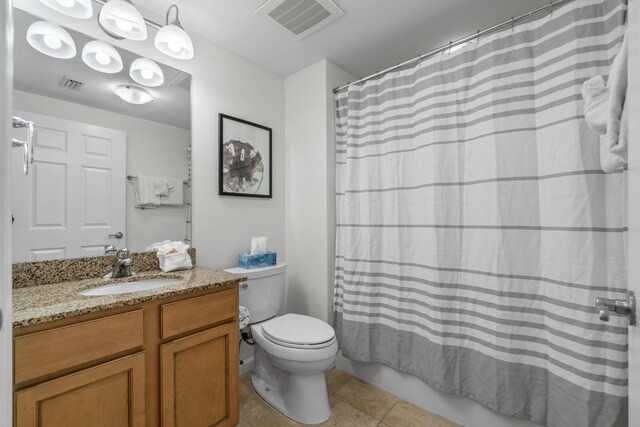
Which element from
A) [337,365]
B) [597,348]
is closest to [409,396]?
[337,365]

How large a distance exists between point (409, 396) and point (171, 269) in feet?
5.24

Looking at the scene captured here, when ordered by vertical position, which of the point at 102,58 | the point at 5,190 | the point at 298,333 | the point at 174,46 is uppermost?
the point at 174,46

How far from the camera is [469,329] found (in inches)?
55.8

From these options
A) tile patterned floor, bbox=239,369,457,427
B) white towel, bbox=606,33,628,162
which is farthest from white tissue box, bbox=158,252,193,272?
white towel, bbox=606,33,628,162

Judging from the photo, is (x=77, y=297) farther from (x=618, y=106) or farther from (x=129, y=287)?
(x=618, y=106)

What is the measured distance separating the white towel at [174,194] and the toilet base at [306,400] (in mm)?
1241

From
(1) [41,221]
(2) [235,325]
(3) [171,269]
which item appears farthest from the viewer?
(3) [171,269]

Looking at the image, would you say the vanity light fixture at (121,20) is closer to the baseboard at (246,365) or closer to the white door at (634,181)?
the white door at (634,181)

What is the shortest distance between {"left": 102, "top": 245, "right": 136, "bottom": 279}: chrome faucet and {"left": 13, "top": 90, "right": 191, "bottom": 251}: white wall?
6 centimetres

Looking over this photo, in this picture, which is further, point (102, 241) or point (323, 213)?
point (323, 213)

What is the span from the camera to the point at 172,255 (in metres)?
1.52

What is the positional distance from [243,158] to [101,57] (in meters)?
0.91

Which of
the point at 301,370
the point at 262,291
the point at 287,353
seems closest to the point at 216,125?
the point at 262,291

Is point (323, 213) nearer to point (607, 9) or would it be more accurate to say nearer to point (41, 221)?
point (41, 221)
